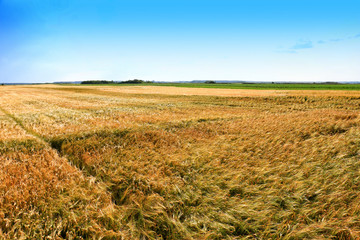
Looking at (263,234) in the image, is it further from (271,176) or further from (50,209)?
(50,209)

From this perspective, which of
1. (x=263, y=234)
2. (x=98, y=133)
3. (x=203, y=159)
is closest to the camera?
(x=263, y=234)

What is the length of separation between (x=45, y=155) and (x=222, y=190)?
4650mm

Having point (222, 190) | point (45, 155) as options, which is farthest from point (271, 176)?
point (45, 155)

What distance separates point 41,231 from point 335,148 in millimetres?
7546

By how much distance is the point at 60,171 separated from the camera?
4.35 m

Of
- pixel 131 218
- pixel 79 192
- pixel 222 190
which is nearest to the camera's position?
pixel 131 218

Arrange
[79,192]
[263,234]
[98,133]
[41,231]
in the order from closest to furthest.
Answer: [41,231], [263,234], [79,192], [98,133]

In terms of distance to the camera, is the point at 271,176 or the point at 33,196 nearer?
the point at 33,196

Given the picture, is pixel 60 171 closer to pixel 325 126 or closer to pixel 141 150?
pixel 141 150

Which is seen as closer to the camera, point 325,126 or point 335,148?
point 335,148

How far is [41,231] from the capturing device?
270cm

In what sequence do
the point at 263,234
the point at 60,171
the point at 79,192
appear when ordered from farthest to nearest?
the point at 60,171 < the point at 79,192 < the point at 263,234

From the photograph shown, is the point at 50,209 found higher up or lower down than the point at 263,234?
higher up

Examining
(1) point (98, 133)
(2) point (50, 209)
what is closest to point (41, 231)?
(2) point (50, 209)
